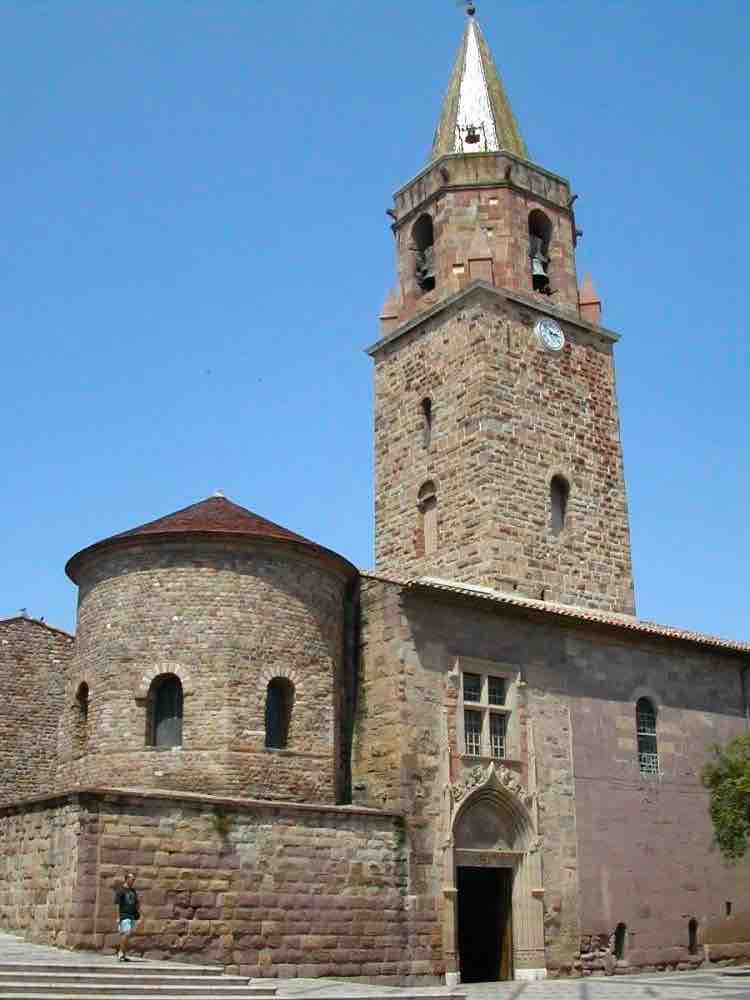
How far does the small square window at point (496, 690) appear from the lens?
2033cm

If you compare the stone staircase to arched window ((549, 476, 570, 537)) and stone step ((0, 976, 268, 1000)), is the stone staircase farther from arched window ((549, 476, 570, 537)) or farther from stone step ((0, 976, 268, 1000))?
arched window ((549, 476, 570, 537))

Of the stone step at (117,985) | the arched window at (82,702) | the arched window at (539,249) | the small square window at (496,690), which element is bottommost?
the stone step at (117,985)

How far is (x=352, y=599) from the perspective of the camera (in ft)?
68.6

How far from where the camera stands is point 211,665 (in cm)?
1853

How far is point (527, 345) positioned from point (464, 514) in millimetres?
4638

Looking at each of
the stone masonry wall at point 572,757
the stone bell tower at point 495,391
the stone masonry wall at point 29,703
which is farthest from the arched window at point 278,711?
the stone bell tower at point 495,391

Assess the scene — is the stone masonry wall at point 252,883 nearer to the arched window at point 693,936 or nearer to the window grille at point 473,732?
the window grille at point 473,732

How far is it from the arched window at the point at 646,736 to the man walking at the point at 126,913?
36.6 feet

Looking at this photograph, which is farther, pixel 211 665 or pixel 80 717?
pixel 80 717

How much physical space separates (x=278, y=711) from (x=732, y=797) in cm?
843

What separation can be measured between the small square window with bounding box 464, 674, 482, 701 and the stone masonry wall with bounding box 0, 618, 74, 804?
357 inches

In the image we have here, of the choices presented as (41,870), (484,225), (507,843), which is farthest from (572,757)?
(484,225)

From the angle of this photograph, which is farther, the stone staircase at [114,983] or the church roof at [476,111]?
the church roof at [476,111]

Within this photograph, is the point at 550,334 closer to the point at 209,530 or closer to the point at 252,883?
the point at 209,530
